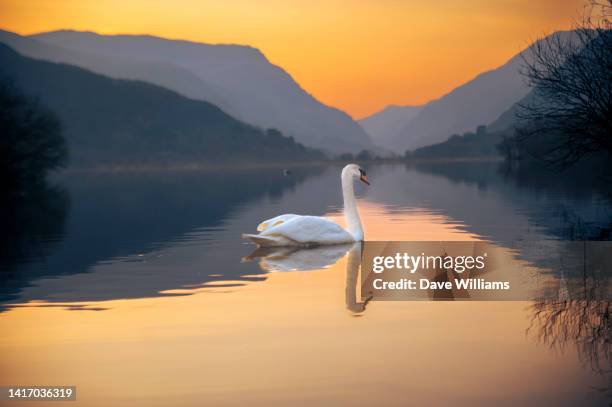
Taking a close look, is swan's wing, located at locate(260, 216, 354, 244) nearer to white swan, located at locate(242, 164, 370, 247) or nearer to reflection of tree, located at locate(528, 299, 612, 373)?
white swan, located at locate(242, 164, 370, 247)

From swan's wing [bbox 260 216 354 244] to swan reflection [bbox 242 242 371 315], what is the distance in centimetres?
19

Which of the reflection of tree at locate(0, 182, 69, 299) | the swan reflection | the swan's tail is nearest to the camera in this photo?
the swan reflection

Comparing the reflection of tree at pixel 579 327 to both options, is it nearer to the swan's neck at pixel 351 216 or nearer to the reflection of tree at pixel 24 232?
the reflection of tree at pixel 24 232

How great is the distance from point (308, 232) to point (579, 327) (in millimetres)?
10931

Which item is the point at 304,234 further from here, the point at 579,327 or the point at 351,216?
the point at 579,327

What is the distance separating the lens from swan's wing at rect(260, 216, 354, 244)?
2278cm

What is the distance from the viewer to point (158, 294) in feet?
53.4

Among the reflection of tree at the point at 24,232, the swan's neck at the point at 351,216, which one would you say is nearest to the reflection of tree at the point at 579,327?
the reflection of tree at the point at 24,232

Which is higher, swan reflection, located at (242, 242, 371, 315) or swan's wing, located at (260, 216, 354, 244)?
swan's wing, located at (260, 216, 354, 244)

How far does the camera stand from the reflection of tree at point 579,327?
436 inches

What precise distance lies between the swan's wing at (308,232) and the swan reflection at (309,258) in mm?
192

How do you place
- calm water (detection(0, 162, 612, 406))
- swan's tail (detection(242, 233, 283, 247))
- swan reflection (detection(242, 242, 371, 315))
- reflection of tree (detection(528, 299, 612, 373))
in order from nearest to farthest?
1. calm water (detection(0, 162, 612, 406))
2. reflection of tree (detection(528, 299, 612, 373))
3. swan reflection (detection(242, 242, 371, 315))
4. swan's tail (detection(242, 233, 283, 247))

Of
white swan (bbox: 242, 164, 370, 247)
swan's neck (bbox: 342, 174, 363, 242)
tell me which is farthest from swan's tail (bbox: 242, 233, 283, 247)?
swan's neck (bbox: 342, 174, 363, 242)

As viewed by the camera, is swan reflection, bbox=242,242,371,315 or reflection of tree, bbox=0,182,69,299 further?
reflection of tree, bbox=0,182,69,299
